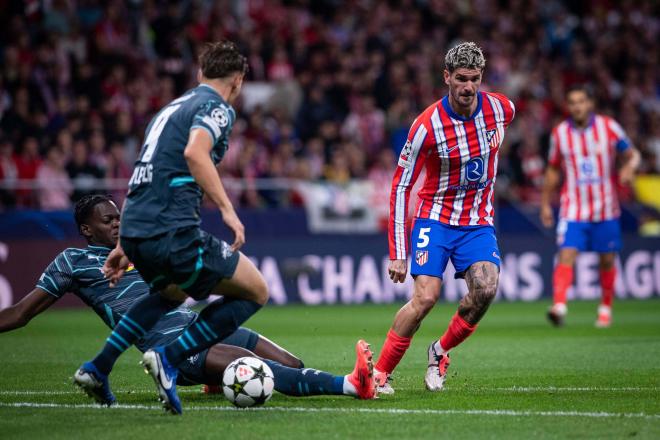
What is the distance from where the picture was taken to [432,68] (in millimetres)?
21828

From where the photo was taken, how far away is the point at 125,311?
23.9ft

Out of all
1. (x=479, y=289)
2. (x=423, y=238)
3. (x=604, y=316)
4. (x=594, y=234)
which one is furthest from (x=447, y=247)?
(x=604, y=316)

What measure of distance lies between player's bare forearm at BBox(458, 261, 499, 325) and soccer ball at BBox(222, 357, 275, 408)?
1.64 m

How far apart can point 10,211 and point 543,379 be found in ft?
31.8

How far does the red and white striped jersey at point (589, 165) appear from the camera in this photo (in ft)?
41.6

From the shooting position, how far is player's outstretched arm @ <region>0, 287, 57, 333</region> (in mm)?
6895

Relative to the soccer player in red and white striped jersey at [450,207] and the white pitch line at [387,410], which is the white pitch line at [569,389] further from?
the white pitch line at [387,410]

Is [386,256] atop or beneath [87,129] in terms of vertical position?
beneath

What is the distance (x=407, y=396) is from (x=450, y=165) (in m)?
1.63

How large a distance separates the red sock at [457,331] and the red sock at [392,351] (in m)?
0.39

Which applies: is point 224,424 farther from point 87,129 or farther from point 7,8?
point 7,8

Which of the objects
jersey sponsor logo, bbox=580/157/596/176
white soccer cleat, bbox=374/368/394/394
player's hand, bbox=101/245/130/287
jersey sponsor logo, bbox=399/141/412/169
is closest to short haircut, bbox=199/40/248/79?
player's hand, bbox=101/245/130/287

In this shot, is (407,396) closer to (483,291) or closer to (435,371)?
(435,371)

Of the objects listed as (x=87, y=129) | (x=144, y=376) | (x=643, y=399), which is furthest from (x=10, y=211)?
(x=643, y=399)
